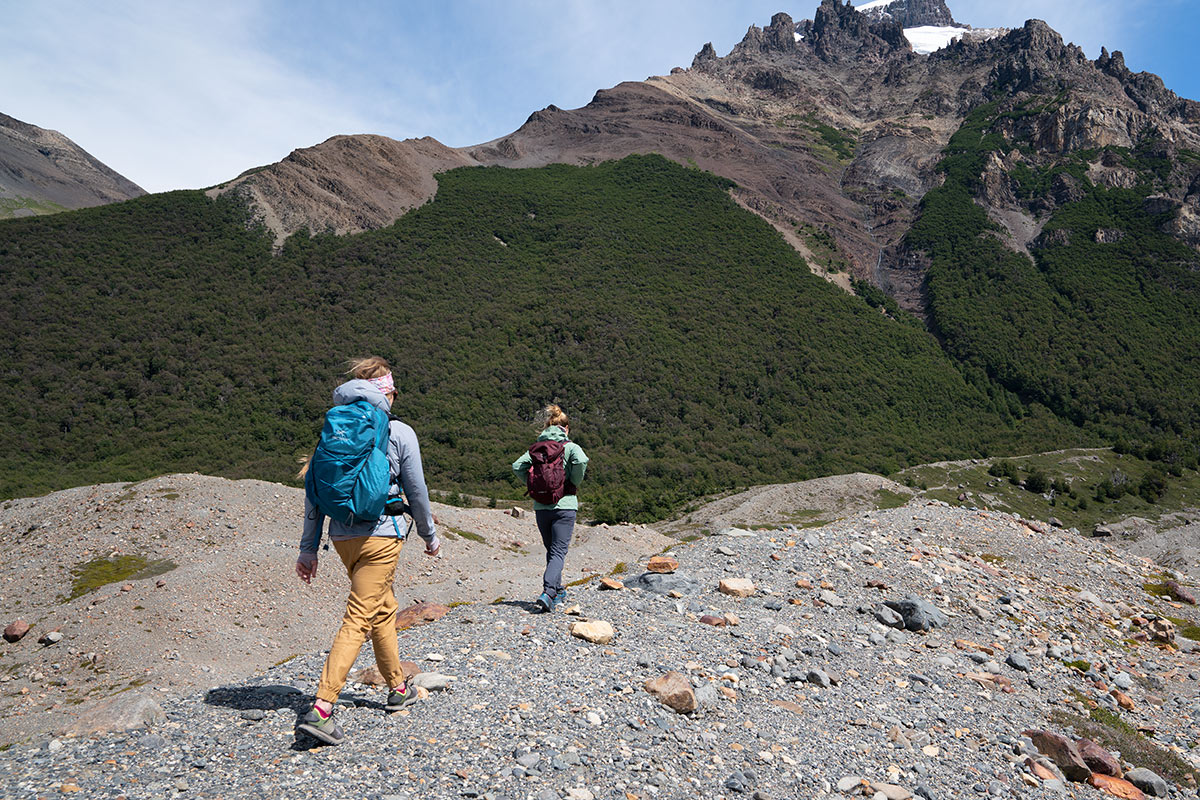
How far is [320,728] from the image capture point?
388 cm

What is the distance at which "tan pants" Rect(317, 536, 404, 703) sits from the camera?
4137 millimetres

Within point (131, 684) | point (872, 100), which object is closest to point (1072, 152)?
point (872, 100)

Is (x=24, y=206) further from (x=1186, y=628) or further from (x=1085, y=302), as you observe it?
(x=1085, y=302)

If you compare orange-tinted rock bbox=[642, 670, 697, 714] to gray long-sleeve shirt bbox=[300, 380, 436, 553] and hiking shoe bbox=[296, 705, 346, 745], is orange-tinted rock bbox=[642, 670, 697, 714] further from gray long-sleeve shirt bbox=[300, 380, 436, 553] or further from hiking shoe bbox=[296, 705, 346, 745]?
hiking shoe bbox=[296, 705, 346, 745]

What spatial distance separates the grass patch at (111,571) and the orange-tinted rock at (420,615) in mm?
8910

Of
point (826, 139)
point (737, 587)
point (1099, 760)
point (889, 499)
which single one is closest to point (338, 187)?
point (889, 499)

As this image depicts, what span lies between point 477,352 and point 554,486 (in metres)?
57.8

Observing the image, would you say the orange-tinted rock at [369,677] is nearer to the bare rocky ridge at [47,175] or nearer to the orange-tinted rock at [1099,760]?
the orange-tinted rock at [1099,760]

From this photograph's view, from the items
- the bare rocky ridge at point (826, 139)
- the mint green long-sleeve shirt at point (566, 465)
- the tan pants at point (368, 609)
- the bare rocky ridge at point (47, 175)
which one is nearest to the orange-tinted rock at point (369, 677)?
the tan pants at point (368, 609)

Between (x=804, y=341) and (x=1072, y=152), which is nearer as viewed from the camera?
(x=804, y=341)

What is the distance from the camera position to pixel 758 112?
14475 centimetres

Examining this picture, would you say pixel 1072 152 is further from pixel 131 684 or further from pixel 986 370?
pixel 131 684

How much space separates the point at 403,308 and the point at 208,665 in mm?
60693

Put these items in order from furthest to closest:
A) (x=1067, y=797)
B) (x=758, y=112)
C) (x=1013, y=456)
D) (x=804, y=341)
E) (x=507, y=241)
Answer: (x=758, y=112) < (x=507, y=241) < (x=804, y=341) < (x=1013, y=456) < (x=1067, y=797)
